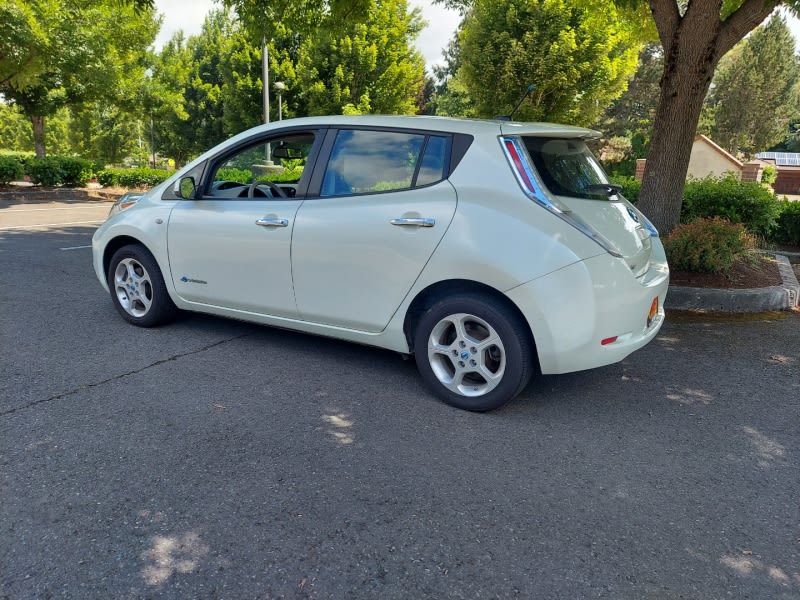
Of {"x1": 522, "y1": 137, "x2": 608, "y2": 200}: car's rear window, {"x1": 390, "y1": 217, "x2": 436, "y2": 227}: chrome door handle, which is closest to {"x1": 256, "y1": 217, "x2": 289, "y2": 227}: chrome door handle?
{"x1": 390, "y1": 217, "x2": 436, "y2": 227}: chrome door handle

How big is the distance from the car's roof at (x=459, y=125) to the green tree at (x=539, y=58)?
16.7 m

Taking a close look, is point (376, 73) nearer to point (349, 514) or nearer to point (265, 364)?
point (265, 364)

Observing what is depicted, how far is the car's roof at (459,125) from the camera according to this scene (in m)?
3.79

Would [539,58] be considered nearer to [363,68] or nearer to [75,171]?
[363,68]

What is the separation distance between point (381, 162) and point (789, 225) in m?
8.74

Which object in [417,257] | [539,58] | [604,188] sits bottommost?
[417,257]

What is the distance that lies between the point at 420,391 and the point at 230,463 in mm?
1414

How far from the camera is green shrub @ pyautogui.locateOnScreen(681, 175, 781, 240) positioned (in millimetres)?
9172

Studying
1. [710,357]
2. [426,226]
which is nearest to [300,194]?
[426,226]

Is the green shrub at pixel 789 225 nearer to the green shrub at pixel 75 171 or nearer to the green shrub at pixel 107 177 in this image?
the green shrub at pixel 75 171

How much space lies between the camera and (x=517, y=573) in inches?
92.5

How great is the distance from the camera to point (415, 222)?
3.76m

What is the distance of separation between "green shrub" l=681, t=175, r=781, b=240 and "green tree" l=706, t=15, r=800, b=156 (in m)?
40.1

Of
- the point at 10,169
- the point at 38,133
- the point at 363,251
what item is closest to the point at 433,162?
the point at 363,251
